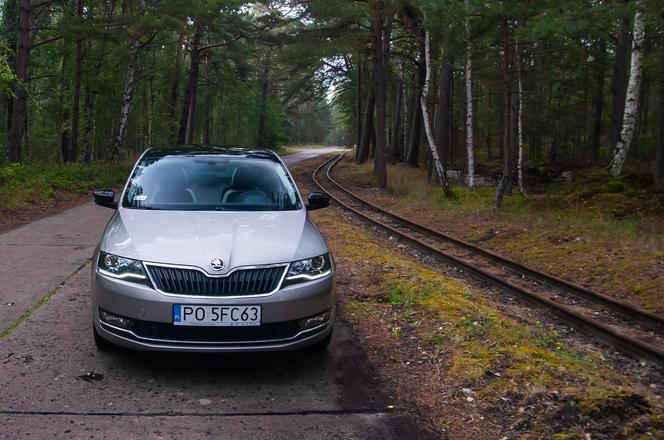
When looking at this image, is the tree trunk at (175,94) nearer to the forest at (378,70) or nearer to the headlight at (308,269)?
the forest at (378,70)

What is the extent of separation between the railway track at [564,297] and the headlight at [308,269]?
3.25 m

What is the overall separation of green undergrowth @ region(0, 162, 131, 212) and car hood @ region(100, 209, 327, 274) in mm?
9578

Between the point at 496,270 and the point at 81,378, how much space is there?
673cm

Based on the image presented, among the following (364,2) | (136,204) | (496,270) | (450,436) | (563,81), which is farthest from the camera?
(563,81)

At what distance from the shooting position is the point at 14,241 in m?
9.27

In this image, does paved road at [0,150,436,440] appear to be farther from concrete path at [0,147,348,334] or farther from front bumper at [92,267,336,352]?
concrete path at [0,147,348,334]

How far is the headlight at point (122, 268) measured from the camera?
397 cm

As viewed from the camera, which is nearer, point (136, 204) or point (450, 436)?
point (450, 436)

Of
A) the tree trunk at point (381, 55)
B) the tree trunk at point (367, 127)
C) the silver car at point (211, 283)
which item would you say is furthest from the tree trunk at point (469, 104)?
the tree trunk at point (367, 127)

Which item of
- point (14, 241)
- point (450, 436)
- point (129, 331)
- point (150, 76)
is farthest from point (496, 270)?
point (150, 76)

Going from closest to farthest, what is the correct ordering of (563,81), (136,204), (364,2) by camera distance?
(136,204) → (364,2) → (563,81)

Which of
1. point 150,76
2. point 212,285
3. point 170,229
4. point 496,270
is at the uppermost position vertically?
point 150,76

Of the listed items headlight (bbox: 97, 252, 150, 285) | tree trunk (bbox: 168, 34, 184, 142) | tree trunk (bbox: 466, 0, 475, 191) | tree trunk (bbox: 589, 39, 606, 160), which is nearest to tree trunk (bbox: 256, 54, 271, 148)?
tree trunk (bbox: 168, 34, 184, 142)

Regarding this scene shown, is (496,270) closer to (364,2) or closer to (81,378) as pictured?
(81,378)
